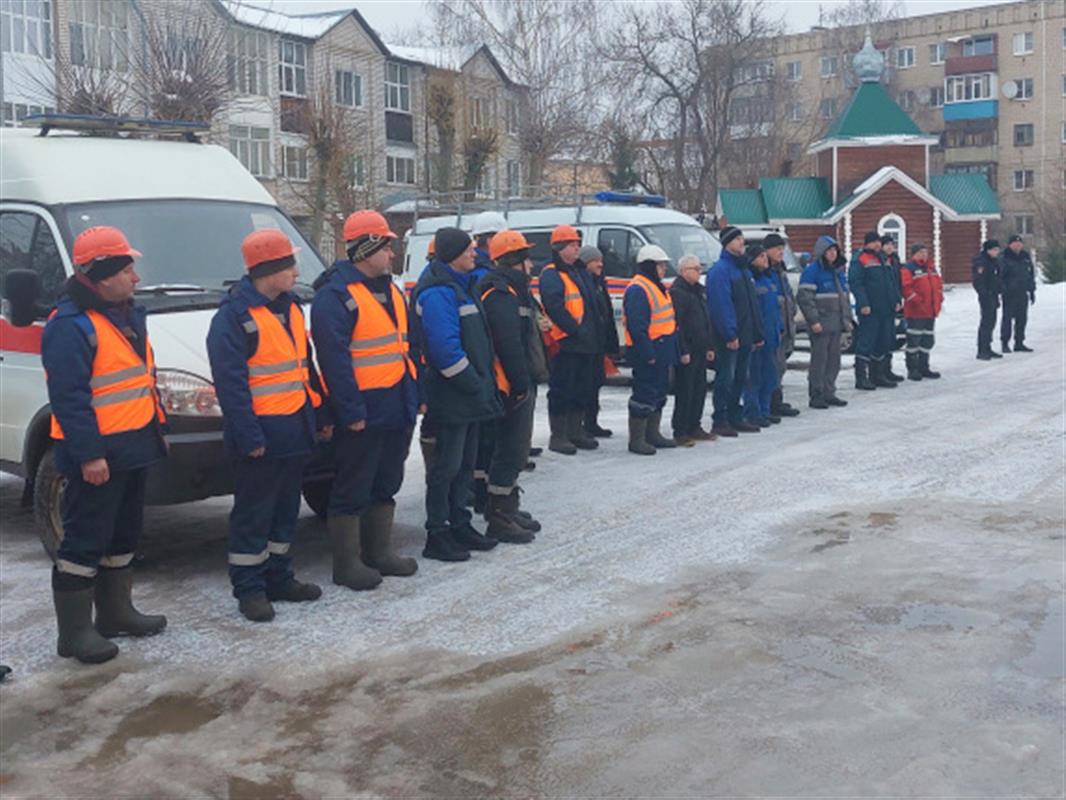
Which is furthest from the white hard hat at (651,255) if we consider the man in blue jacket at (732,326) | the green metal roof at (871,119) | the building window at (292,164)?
the building window at (292,164)

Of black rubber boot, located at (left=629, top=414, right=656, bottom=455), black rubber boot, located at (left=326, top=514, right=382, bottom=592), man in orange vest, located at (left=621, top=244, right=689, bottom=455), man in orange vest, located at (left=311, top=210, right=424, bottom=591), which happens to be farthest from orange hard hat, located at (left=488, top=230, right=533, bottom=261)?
black rubber boot, located at (left=629, top=414, right=656, bottom=455)

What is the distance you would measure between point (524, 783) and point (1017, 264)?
55.9ft

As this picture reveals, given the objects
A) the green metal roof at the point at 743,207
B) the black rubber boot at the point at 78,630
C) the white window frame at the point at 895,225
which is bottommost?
the black rubber boot at the point at 78,630

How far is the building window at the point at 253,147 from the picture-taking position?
156ft

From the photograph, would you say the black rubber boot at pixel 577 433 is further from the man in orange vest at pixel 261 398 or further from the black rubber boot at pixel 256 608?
the black rubber boot at pixel 256 608

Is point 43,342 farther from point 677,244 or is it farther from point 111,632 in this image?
point 677,244

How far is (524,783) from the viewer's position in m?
4.71

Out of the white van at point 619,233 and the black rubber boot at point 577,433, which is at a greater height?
the white van at point 619,233

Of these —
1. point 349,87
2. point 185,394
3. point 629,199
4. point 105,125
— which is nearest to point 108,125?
point 105,125

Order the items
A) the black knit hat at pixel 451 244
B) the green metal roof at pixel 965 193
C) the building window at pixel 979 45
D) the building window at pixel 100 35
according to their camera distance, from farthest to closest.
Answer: the building window at pixel 979 45, the green metal roof at pixel 965 193, the building window at pixel 100 35, the black knit hat at pixel 451 244

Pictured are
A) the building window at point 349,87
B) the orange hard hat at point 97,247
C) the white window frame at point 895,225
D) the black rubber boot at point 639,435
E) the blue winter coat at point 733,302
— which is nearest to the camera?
the orange hard hat at point 97,247

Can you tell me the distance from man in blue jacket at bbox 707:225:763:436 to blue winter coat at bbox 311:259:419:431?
5.69m

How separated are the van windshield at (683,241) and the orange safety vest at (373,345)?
9712 mm

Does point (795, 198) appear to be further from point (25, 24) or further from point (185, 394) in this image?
point (185, 394)
